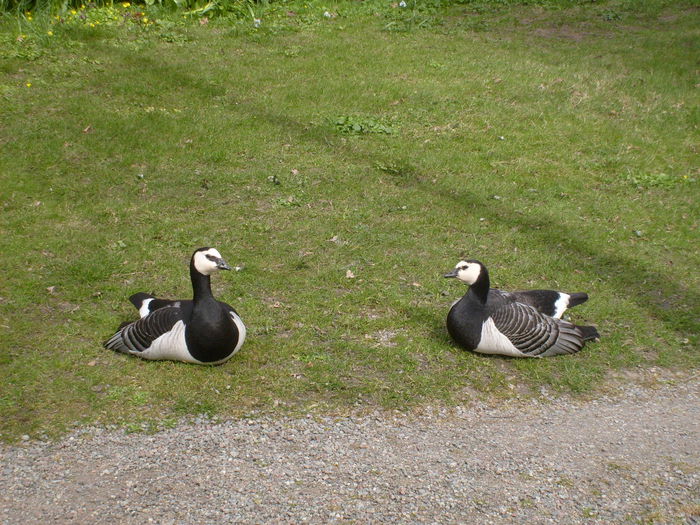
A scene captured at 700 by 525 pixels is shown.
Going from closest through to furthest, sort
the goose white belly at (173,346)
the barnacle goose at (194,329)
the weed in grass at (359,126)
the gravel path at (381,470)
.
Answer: the gravel path at (381,470) → the barnacle goose at (194,329) → the goose white belly at (173,346) → the weed in grass at (359,126)

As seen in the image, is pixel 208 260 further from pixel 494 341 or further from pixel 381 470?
pixel 494 341

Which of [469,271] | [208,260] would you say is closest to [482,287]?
[469,271]

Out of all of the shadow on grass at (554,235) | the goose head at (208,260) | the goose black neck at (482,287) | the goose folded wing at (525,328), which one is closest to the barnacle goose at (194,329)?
the goose head at (208,260)

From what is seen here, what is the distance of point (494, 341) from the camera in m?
5.64

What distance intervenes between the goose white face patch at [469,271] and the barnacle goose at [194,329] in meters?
1.84

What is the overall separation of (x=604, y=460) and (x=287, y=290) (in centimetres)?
326

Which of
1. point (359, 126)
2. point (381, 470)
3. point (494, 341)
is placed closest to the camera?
point (381, 470)

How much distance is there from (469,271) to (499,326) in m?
0.52

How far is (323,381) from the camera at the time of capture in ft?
17.7

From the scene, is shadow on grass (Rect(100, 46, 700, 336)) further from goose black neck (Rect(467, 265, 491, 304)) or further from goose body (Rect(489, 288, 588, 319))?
goose black neck (Rect(467, 265, 491, 304))

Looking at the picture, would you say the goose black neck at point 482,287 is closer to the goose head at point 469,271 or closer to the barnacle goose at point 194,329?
the goose head at point 469,271

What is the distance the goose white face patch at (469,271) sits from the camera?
5.63 meters

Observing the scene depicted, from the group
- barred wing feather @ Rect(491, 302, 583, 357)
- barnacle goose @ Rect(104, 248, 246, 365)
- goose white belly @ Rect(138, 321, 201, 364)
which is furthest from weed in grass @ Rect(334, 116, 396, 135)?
goose white belly @ Rect(138, 321, 201, 364)

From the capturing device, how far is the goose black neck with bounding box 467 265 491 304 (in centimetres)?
564
